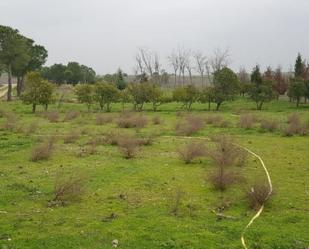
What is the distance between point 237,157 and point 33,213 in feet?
27.1

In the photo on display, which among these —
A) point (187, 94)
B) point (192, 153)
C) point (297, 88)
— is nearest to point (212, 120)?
point (192, 153)

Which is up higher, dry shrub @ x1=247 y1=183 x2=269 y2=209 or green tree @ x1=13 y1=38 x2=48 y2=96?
green tree @ x1=13 y1=38 x2=48 y2=96

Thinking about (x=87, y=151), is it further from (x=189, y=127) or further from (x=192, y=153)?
(x=189, y=127)

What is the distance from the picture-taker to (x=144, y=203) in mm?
11914

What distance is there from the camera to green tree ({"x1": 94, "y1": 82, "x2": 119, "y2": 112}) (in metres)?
49.6

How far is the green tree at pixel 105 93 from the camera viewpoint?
49559mm

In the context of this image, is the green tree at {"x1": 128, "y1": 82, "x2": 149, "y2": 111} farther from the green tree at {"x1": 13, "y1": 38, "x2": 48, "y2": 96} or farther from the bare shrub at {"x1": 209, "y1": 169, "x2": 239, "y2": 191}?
the bare shrub at {"x1": 209, "y1": 169, "x2": 239, "y2": 191}

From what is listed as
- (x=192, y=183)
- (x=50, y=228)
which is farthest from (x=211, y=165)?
(x=50, y=228)

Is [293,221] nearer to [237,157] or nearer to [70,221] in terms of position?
[70,221]

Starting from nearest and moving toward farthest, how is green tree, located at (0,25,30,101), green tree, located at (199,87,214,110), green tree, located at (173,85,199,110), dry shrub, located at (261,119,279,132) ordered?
dry shrub, located at (261,119,279,132) → green tree, located at (199,87,214,110) → green tree, located at (173,85,199,110) → green tree, located at (0,25,30,101)

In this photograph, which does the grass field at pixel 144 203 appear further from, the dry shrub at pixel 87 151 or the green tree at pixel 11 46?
the green tree at pixel 11 46

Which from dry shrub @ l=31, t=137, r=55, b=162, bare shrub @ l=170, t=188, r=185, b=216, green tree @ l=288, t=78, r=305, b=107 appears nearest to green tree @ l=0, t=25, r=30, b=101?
green tree @ l=288, t=78, r=305, b=107

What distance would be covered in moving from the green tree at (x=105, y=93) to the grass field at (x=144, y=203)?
2911cm

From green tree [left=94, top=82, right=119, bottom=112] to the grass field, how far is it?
2911cm
